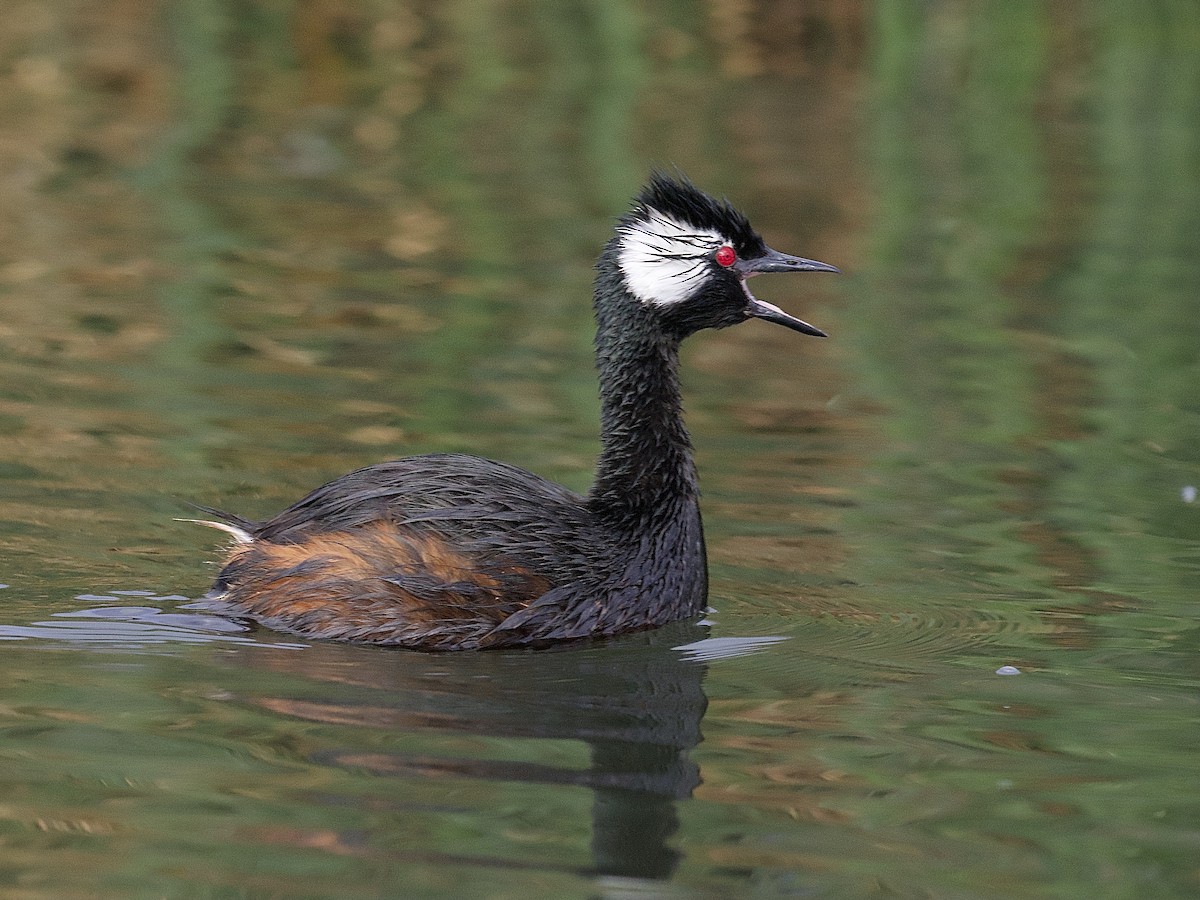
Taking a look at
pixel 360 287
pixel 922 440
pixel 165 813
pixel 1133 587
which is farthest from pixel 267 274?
pixel 165 813

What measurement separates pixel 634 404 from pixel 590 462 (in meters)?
1.78

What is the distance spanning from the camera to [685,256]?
8.30 m

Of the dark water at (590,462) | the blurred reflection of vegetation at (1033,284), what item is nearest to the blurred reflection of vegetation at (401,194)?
the dark water at (590,462)

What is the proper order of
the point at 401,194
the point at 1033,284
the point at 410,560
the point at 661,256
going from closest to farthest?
1. the point at 410,560
2. the point at 661,256
3. the point at 1033,284
4. the point at 401,194

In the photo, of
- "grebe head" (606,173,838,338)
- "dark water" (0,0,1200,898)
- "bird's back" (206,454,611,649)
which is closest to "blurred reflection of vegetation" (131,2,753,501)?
"dark water" (0,0,1200,898)

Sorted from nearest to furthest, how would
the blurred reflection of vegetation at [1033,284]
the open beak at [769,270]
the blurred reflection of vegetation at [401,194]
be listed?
1. the open beak at [769,270]
2. the blurred reflection of vegetation at [1033,284]
3. the blurred reflection of vegetation at [401,194]

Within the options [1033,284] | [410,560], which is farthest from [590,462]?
[1033,284]

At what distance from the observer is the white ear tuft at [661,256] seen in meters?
8.27

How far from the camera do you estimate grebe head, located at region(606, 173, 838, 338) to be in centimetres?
827

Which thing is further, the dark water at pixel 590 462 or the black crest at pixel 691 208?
the black crest at pixel 691 208

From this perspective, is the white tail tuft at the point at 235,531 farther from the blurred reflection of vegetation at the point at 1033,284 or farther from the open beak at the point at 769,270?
the blurred reflection of vegetation at the point at 1033,284

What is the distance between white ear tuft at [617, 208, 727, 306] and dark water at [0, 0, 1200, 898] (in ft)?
4.14

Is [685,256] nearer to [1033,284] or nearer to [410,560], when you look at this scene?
[410,560]

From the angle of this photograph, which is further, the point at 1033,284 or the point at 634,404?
the point at 1033,284
